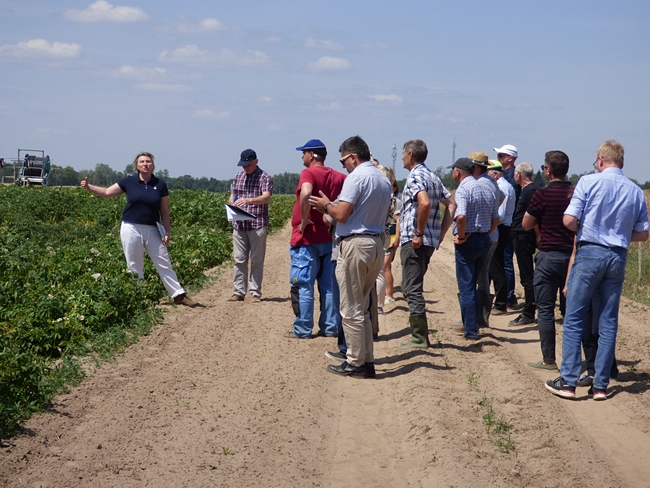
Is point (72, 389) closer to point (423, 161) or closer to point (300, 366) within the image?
point (300, 366)

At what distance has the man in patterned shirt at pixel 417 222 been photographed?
723cm

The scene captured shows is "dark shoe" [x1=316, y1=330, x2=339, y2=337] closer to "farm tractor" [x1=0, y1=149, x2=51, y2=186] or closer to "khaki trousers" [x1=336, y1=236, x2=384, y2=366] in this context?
"khaki trousers" [x1=336, y1=236, x2=384, y2=366]

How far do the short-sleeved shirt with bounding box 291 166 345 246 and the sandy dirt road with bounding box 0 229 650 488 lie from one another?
1153 millimetres

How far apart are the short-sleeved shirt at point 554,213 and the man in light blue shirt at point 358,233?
1.59 meters

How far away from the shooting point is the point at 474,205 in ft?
25.6

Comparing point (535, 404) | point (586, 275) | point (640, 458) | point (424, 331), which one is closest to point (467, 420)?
point (535, 404)

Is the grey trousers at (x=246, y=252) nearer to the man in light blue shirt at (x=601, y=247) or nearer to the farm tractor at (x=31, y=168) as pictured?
the man in light blue shirt at (x=601, y=247)

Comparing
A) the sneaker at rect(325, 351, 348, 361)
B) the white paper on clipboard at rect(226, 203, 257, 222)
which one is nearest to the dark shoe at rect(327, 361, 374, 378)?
the sneaker at rect(325, 351, 348, 361)

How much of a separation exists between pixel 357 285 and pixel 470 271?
A: 200 cm

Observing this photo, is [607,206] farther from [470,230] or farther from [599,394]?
[470,230]

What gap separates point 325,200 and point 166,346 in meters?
2.60

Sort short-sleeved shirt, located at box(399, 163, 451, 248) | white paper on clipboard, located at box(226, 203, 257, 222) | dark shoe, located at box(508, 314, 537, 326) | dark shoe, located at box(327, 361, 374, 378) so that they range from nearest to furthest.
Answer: dark shoe, located at box(327, 361, 374, 378) < short-sleeved shirt, located at box(399, 163, 451, 248) < dark shoe, located at box(508, 314, 537, 326) < white paper on clipboard, located at box(226, 203, 257, 222)

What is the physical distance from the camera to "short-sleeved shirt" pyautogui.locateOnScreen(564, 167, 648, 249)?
595 cm

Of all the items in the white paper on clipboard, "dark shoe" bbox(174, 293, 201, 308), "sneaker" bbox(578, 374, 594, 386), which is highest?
the white paper on clipboard
